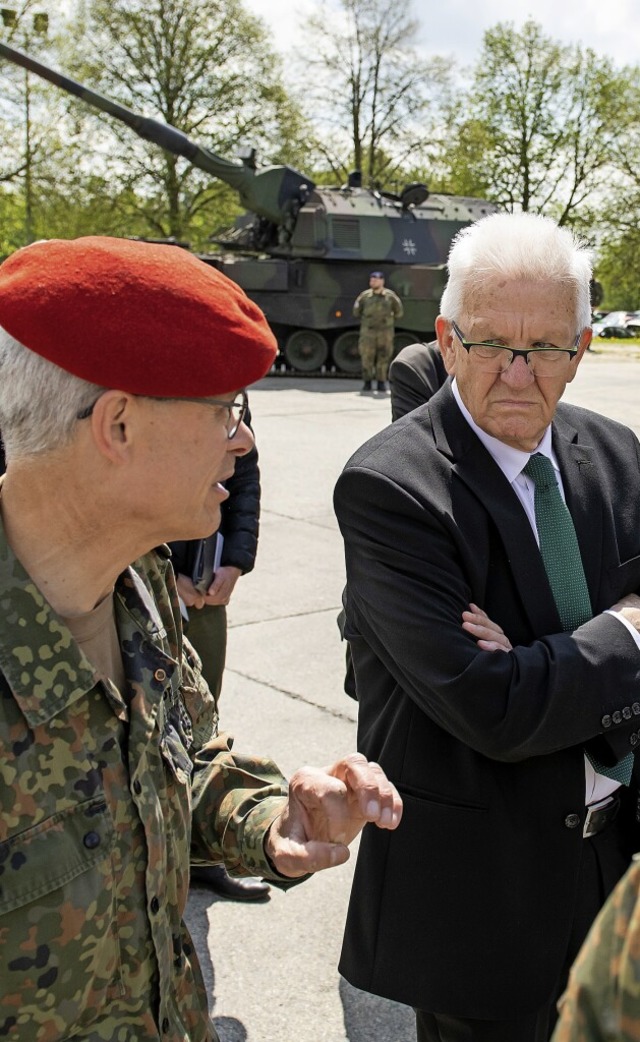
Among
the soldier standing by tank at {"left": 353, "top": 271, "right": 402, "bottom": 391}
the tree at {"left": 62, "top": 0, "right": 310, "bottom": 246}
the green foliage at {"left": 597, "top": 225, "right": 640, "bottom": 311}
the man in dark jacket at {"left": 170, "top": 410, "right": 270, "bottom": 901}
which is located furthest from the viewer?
the green foliage at {"left": 597, "top": 225, "right": 640, "bottom": 311}

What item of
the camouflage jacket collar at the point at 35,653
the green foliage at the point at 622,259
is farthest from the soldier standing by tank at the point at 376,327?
the green foliage at the point at 622,259

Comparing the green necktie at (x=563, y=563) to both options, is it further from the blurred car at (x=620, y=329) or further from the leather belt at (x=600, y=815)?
the blurred car at (x=620, y=329)

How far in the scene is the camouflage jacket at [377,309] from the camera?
18.2 metres

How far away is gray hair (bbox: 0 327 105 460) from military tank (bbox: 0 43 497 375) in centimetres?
1813

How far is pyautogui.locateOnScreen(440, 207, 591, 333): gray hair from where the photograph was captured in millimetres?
2062

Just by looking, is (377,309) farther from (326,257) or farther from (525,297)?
(525,297)

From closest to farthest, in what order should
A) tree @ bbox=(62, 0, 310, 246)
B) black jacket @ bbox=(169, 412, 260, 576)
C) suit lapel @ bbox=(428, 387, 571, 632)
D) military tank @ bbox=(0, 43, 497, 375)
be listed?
1. suit lapel @ bbox=(428, 387, 571, 632)
2. black jacket @ bbox=(169, 412, 260, 576)
3. military tank @ bbox=(0, 43, 497, 375)
4. tree @ bbox=(62, 0, 310, 246)

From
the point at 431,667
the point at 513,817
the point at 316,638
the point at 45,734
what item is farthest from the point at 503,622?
the point at 316,638

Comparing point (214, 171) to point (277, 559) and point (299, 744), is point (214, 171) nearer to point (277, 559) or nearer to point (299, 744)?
point (277, 559)

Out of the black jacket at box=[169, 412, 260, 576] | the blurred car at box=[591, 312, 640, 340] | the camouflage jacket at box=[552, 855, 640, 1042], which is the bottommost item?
the blurred car at box=[591, 312, 640, 340]

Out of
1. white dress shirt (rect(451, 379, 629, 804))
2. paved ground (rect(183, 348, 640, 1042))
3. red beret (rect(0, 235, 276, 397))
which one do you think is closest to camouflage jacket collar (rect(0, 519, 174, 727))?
red beret (rect(0, 235, 276, 397))

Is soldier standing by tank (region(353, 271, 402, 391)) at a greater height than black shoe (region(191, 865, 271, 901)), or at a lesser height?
greater

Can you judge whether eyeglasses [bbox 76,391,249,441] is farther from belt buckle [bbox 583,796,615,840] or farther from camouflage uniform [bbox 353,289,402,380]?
camouflage uniform [bbox 353,289,402,380]

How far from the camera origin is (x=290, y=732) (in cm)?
480
